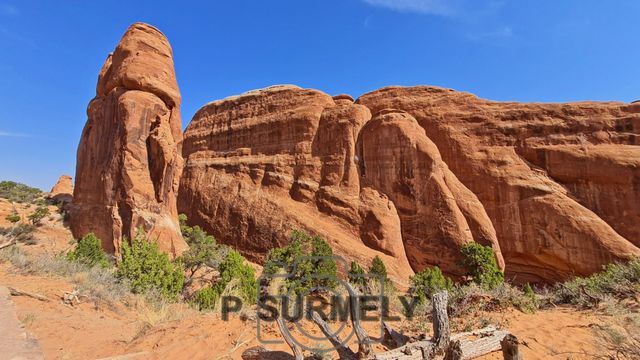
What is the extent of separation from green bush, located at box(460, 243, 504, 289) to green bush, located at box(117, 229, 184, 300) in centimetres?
1558

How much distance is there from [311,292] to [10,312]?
975 centimetres

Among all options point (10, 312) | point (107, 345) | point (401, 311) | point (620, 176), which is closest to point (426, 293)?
point (401, 311)

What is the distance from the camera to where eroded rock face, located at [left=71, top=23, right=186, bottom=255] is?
19.9m

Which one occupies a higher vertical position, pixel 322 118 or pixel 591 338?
pixel 322 118

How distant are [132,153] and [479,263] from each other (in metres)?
21.6

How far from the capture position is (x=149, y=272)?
13398mm

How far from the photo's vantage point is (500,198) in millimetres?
24812

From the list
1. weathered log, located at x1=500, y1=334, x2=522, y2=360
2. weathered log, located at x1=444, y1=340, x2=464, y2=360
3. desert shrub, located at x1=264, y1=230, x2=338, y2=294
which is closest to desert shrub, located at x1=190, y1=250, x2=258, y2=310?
desert shrub, located at x1=264, y1=230, x2=338, y2=294

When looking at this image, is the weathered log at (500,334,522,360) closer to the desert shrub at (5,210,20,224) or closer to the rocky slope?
the rocky slope

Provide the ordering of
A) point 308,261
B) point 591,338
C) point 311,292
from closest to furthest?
1. point 591,338
2. point 311,292
3. point 308,261

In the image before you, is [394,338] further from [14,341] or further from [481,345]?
[14,341]

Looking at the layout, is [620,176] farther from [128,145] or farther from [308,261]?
[128,145]

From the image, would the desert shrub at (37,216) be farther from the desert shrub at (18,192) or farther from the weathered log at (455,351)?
the weathered log at (455,351)

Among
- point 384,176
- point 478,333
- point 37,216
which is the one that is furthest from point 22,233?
point 384,176
